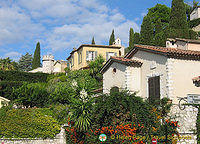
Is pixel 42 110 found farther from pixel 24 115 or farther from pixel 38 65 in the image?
pixel 38 65

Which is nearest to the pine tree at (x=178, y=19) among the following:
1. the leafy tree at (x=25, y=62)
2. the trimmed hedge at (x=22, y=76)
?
the trimmed hedge at (x=22, y=76)

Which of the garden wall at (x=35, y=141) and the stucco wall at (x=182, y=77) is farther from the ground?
the stucco wall at (x=182, y=77)

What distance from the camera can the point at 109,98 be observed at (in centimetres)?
1595

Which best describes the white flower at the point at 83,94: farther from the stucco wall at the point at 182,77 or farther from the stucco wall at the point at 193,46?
the stucco wall at the point at 193,46

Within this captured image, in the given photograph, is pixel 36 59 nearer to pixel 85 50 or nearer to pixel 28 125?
pixel 85 50

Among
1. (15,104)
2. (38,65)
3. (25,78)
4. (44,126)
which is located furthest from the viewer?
(38,65)

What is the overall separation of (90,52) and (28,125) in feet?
76.1

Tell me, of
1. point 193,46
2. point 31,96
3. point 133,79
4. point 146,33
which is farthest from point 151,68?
point 146,33

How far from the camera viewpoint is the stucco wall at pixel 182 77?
17.4m

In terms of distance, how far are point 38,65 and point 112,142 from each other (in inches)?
2181

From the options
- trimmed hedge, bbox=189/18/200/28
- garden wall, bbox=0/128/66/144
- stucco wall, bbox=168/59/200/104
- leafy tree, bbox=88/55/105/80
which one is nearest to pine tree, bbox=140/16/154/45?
leafy tree, bbox=88/55/105/80

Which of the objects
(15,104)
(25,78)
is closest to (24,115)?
(15,104)

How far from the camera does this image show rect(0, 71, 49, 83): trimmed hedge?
40134 mm

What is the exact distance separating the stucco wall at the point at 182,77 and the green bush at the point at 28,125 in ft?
31.2
